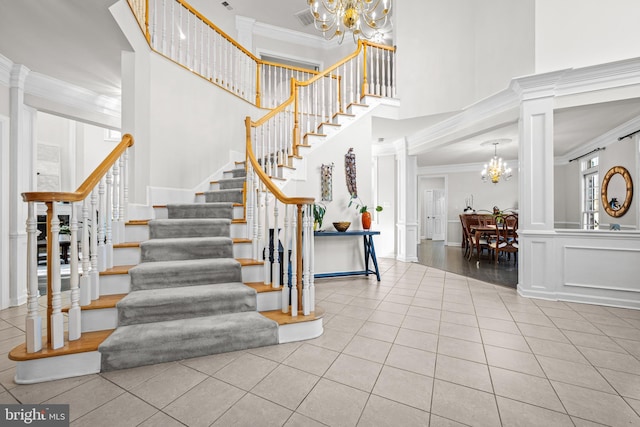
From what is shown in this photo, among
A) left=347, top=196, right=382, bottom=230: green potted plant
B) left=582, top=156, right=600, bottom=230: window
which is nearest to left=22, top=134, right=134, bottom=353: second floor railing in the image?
left=347, top=196, right=382, bottom=230: green potted plant

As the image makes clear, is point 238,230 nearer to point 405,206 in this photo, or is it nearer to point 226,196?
point 226,196

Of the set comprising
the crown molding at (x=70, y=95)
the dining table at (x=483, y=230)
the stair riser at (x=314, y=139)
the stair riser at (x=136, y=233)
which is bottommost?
the dining table at (x=483, y=230)

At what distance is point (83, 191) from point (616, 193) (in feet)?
25.8

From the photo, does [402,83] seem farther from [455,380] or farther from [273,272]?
[455,380]

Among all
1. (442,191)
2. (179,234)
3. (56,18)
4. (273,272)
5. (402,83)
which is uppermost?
(402,83)

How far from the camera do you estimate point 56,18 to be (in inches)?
105

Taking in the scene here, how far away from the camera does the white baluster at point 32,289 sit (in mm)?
1723

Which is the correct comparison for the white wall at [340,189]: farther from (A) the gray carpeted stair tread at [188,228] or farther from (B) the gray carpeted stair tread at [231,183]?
(A) the gray carpeted stair tread at [188,228]

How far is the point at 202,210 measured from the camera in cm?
341

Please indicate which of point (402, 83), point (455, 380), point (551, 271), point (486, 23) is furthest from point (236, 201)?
point (486, 23)

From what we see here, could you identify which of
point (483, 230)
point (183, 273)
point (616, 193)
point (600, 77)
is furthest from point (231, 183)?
point (616, 193)

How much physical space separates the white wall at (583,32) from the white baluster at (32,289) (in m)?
5.16

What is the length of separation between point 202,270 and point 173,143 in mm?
2168

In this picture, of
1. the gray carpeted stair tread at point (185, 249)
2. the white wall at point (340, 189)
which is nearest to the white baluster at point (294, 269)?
the gray carpeted stair tread at point (185, 249)
